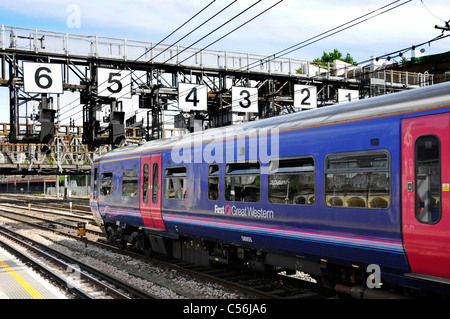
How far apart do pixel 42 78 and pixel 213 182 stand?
15118mm

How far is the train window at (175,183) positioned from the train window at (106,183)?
4.32m

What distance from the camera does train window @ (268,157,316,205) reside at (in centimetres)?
846

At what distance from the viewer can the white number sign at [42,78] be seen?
22.5 m

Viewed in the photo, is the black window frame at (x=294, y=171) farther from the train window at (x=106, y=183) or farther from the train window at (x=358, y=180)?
the train window at (x=106, y=183)

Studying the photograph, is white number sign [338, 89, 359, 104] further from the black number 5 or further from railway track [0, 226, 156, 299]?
railway track [0, 226, 156, 299]

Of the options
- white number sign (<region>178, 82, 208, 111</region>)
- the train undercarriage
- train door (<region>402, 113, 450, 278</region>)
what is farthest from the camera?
white number sign (<region>178, 82, 208, 111</region>)

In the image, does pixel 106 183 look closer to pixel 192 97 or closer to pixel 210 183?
pixel 210 183

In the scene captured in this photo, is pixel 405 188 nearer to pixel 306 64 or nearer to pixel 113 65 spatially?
pixel 113 65

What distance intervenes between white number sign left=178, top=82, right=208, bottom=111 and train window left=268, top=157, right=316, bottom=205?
713 inches

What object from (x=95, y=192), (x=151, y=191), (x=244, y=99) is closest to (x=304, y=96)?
(x=244, y=99)

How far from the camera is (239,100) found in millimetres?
28266

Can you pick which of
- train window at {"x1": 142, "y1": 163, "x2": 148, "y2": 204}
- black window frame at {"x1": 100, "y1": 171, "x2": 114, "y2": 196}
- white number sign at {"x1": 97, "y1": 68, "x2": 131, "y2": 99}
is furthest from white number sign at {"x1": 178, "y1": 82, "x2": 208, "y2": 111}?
train window at {"x1": 142, "y1": 163, "x2": 148, "y2": 204}

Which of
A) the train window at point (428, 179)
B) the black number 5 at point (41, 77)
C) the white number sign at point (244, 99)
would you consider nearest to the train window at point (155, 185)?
the train window at point (428, 179)
